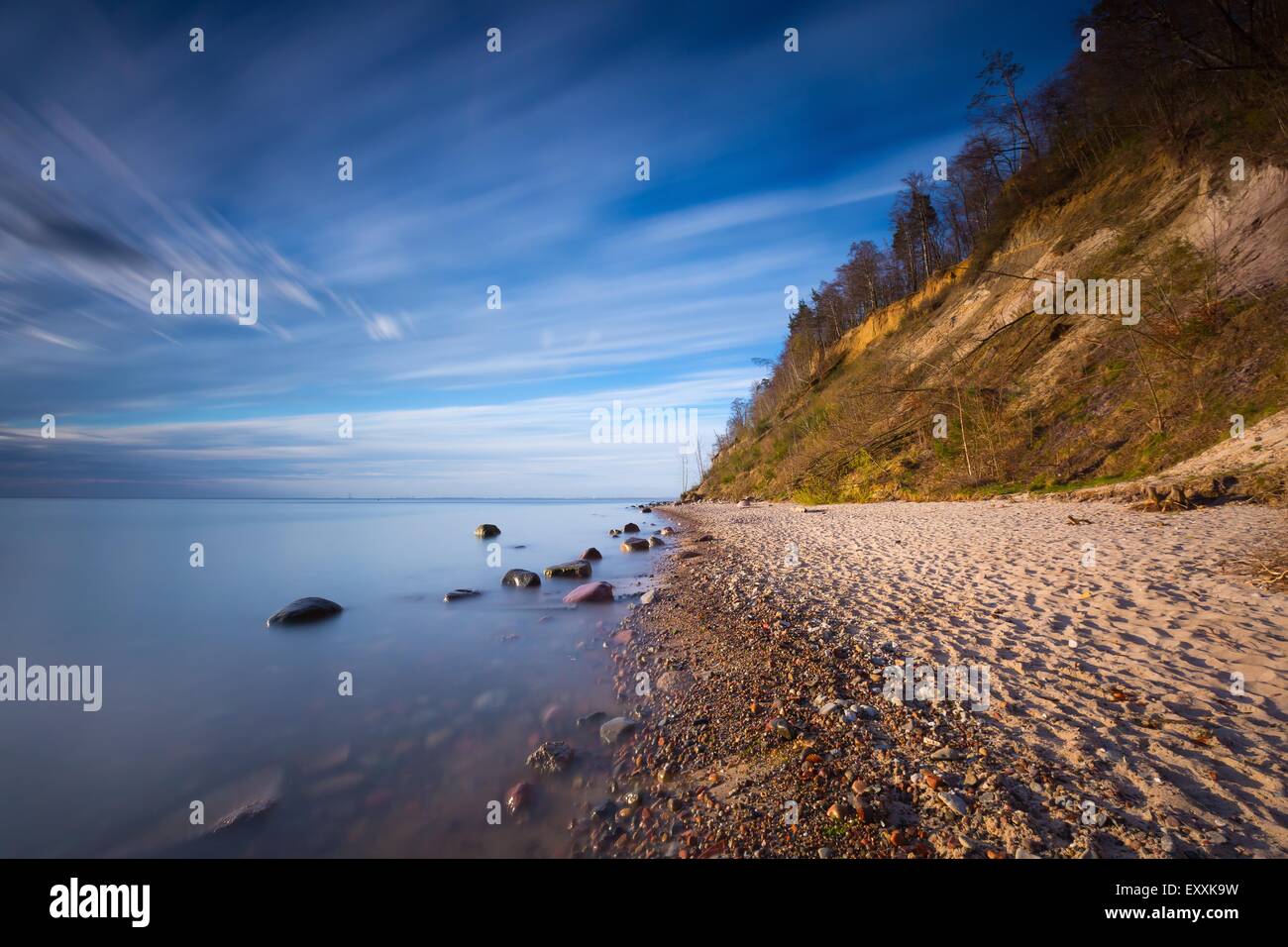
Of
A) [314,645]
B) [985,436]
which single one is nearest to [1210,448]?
[985,436]

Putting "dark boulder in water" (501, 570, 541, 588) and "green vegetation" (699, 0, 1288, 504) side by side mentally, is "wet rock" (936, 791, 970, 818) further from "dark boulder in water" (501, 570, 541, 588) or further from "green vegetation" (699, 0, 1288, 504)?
"dark boulder in water" (501, 570, 541, 588)

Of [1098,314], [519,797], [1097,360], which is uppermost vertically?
[1098,314]

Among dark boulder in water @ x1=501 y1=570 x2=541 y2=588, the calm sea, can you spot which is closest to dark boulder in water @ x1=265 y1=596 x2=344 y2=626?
the calm sea

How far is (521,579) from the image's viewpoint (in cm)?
1320

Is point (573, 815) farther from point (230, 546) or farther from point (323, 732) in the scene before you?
point (230, 546)

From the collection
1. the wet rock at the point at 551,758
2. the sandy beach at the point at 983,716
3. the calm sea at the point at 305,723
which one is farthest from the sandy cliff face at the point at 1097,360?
the calm sea at the point at 305,723

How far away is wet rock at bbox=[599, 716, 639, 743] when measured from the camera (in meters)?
4.80

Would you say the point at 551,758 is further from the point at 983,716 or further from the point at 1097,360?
the point at 1097,360

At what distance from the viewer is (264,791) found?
15.1 feet

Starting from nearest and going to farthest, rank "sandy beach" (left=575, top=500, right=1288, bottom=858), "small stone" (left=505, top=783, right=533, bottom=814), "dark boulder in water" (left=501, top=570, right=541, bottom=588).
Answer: "sandy beach" (left=575, top=500, right=1288, bottom=858) < "small stone" (left=505, top=783, right=533, bottom=814) < "dark boulder in water" (left=501, top=570, right=541, bottom=588)

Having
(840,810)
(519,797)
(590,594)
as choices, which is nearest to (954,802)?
(840,810)

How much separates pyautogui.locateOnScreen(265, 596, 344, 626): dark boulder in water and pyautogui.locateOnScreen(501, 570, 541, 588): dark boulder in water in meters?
4.19

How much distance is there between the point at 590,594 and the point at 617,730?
621 cm
